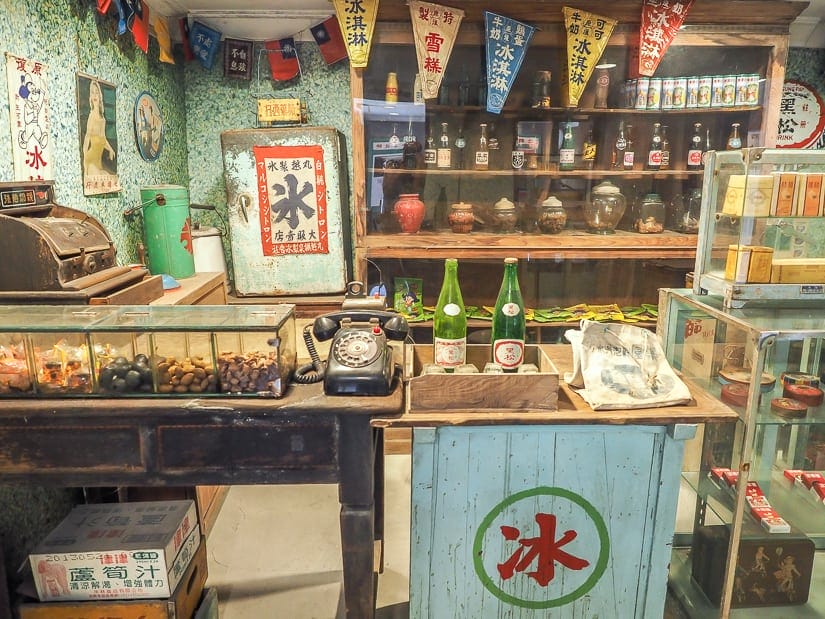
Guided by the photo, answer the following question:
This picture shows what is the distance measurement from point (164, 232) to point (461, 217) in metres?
1.57

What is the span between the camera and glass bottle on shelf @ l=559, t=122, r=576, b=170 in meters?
3.53

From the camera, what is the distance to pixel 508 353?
167 centimetres

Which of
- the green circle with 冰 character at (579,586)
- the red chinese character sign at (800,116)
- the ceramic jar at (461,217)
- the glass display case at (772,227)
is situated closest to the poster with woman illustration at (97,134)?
the ceramic jar at (461,217)

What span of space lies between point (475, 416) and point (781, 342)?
1.17 metres

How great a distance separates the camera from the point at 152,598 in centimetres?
176

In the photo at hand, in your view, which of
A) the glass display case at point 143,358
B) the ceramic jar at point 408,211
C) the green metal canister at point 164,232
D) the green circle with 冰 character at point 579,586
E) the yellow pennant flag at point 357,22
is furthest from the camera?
the ceramic jar at point 408,211

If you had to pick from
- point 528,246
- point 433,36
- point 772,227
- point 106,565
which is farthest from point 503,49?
point 106,565

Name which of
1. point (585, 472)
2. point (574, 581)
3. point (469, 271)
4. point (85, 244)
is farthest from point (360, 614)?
point (469, 271)

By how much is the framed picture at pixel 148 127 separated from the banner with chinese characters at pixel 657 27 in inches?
104

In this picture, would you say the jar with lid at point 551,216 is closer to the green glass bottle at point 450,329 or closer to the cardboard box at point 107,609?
the green glass bottle at point 450,329

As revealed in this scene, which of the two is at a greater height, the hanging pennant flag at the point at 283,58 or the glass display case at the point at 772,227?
the hanging pennant flag at the point at 283,58

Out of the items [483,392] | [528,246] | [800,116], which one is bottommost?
[483,392]

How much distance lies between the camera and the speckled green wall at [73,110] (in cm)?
205

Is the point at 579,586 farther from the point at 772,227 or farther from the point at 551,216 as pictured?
the point at 551,216
